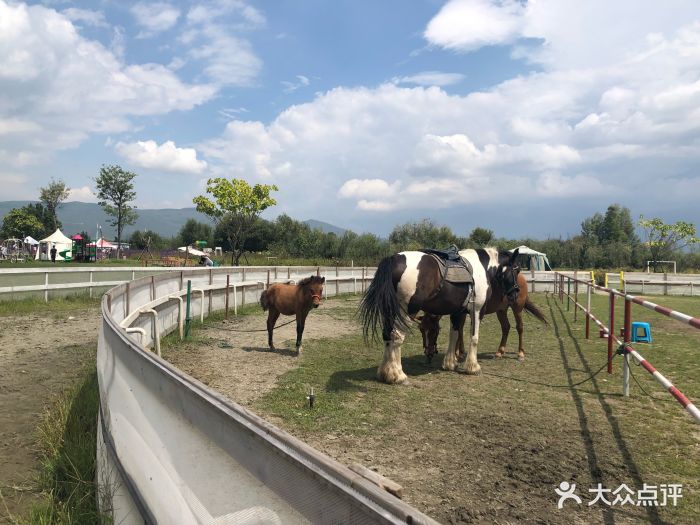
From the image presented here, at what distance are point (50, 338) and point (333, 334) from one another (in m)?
5.41

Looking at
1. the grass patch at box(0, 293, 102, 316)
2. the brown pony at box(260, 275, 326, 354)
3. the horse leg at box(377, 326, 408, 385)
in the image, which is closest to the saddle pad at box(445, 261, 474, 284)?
the horse leg at box(377, 326, 408, 385)

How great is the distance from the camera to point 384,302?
20.4 feet

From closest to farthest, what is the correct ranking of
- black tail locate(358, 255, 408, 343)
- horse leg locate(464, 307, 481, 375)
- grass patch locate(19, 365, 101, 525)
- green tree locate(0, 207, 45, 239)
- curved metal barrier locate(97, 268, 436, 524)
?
curved metal barrier locate(97, 268, 436, 524) → grass patch locate(19, 365, 101, 525) → black tail locate(358, 255, 408, 343) → horse leg locate(464, 307, 481, 375) → green tree locate(0, 207, 45, 239)

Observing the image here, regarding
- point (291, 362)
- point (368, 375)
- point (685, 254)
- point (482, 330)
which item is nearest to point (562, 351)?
point (482, 330)

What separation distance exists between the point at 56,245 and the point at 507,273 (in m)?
52.0

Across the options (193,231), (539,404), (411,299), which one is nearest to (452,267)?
(411,299)

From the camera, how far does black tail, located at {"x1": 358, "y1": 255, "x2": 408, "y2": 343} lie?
6191 mm

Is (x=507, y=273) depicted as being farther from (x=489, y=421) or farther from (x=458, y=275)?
(x=489, y=421)

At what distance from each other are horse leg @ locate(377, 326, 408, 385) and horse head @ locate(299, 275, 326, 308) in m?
1.88

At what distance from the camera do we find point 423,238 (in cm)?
4953

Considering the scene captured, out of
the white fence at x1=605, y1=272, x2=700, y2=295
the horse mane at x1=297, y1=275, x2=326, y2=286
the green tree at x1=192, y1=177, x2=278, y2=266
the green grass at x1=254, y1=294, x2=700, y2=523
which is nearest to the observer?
the green grass at x1=254, y1=294, x2=700, y2=523

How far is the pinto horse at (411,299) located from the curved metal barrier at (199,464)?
3622mm

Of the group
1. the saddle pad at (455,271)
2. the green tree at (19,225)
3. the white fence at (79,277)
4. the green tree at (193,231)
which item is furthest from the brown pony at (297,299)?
the green tree at (193,231)

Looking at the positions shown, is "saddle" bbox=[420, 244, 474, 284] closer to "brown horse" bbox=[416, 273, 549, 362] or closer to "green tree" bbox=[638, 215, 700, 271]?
"brown horse" bbox=[416, 273, 549, 362]
